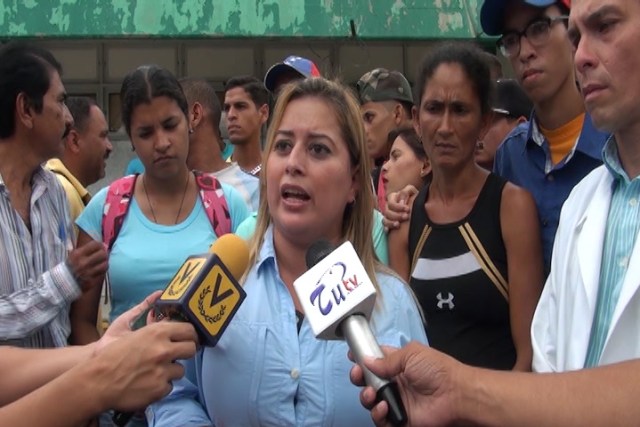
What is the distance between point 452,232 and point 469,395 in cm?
120

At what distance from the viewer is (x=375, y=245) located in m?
3.09

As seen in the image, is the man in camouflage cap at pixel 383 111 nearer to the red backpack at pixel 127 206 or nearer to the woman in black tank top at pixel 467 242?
the red backpack at pixel 127 206

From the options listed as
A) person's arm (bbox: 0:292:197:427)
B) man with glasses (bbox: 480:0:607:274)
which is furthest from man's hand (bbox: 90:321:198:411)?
man with glasses (bbox: 480:0:607:274)

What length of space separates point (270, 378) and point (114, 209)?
1.73m

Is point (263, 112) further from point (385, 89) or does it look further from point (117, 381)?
point (117, 381)

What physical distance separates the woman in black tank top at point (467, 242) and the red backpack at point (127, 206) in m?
0.93

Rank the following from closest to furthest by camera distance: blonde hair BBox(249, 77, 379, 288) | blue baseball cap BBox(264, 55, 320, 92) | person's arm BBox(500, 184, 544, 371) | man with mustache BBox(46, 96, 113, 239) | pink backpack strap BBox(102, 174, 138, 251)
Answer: blonde hair BBox(249, 77, 379, 288) < person's arm BBox(500, 184, 544, 371) < pink backpack strap BBox(102, 174, 138, 251) < blue baseball cap BBox(264, 55, 320, 92) < man with mustache BBox(46, 96, 113, 239)

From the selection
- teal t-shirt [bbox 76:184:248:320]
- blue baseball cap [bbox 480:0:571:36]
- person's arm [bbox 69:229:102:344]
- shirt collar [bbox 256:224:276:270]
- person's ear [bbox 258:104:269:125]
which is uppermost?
blue baseball cap [bbox 480:0:571:36]

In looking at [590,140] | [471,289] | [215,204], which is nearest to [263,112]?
[215,204]

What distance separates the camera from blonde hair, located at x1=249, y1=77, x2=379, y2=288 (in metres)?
2.67

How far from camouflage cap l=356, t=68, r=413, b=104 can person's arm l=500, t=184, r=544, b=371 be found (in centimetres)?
262

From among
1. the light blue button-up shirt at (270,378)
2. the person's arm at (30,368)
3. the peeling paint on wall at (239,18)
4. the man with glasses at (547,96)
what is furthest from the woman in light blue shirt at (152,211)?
the peeling paint on wall at (239,18)

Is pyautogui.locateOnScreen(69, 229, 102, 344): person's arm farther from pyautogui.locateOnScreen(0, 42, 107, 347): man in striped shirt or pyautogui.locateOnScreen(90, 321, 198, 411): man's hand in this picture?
pyautogui.locateOnScreen(90, 321, 198, 411): man's hand

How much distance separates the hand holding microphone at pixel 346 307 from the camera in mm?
1745
